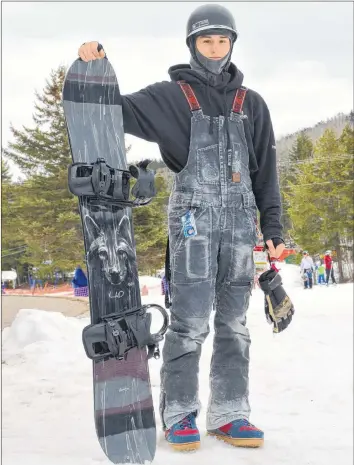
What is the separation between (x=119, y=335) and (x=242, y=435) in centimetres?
80

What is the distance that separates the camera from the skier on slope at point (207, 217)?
100 inches

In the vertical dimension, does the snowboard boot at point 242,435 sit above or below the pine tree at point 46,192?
below

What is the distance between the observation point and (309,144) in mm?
43812

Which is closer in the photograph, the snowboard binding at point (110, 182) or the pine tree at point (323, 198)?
the snowboard binding at point (110, 182)

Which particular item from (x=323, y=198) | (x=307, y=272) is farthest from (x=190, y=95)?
(x=323, y=198)

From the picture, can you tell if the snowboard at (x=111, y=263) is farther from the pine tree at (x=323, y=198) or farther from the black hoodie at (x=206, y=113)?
the pine tree at (x=323, y=198)

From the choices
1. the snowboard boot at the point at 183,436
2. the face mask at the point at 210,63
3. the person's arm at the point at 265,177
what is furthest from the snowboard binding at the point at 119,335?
the face mask at the point at 210,63

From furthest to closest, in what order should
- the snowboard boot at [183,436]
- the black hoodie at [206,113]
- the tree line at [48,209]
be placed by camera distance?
the tree line at [48,209]
the black hoodie at [206,113]
the snowboard boot at [183,436]

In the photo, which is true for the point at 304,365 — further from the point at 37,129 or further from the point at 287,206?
the point at 287,206

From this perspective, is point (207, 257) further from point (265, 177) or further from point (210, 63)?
point (210, 63)

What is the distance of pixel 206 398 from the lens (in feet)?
12.3

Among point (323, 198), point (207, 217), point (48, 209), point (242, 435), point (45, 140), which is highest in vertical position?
point (45, 140)

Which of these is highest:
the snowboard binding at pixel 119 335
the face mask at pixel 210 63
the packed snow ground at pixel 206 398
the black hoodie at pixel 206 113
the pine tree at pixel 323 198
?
the pine tree at pixel 323 198

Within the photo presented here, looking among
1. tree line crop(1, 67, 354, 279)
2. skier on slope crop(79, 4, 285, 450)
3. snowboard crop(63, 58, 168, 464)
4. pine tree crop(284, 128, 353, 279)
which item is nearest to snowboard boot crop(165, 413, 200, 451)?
skier on slope crop(79, 4, 285, 450)
